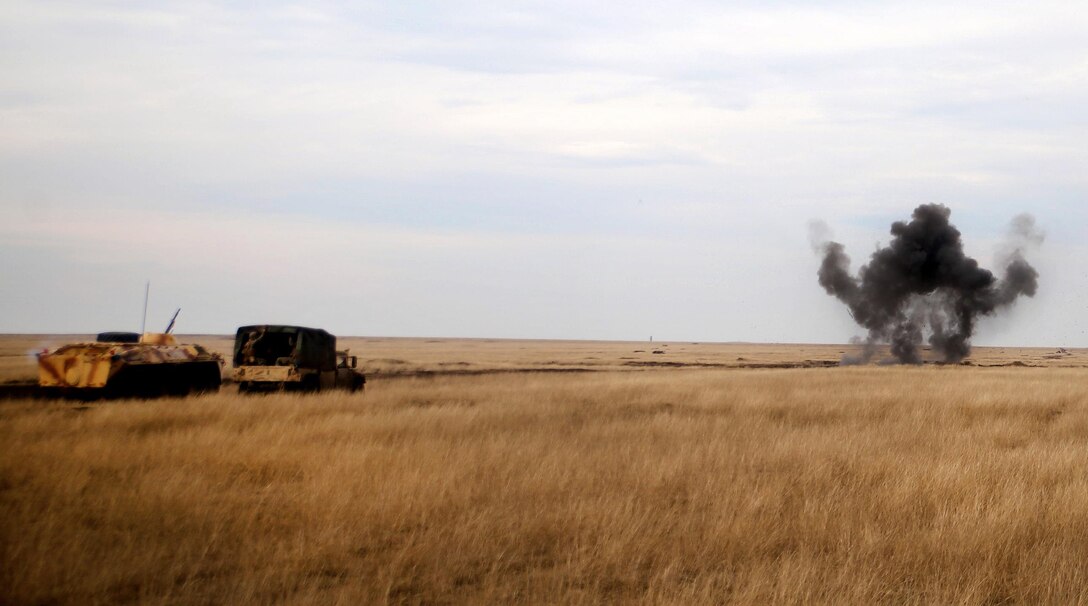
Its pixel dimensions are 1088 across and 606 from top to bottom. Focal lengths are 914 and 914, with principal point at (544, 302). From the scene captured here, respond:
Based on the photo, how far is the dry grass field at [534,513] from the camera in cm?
624

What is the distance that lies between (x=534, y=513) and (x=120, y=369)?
15.4m

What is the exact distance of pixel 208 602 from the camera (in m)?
5.83

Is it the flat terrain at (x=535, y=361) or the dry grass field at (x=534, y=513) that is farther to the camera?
the flat terrain at (x=535, y=361)

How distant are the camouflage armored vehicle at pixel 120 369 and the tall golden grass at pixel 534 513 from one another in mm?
5386

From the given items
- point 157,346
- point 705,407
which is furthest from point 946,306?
point 157,346

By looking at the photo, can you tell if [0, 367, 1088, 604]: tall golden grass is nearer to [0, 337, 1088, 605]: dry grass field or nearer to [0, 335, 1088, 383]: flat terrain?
[0, 337, 1088, 605]: dry grass field

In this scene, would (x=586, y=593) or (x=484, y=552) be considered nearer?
(x=586, y=593)

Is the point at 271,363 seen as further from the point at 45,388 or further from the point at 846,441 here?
the point at 846,441

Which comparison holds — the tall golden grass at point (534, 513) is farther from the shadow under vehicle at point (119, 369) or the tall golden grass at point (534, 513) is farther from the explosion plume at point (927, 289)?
the explosion plume at point (927, 289)

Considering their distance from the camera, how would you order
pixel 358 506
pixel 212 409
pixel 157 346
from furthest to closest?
pixel 157 346 → pixel 212 409 → pixel 358 506

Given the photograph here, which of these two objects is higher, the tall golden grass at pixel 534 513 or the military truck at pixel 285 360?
the military truck at pixel 285 360

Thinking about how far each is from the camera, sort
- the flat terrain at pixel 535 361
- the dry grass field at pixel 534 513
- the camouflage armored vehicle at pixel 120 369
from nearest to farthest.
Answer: the dry grass field at pixel 534 513, the camouflage armored vehicle at pixel 120 369, the flat terrain at pixel 535 361

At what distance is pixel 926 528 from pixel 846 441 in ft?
17.8

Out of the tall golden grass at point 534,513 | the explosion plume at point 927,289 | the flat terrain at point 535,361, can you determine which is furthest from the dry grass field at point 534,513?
the explosion plume at point 927,289
